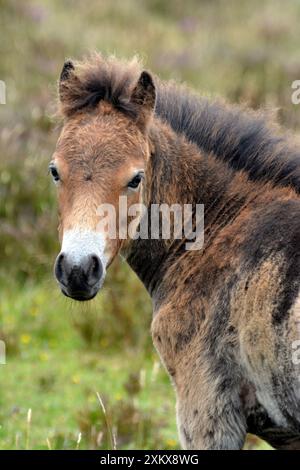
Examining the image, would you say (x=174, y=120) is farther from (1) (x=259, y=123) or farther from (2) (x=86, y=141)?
(2) (x=86, y=141)

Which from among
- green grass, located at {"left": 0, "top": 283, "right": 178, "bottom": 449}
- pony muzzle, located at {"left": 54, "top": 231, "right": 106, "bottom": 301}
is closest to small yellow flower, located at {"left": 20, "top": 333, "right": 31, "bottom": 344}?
green grass, located at {"left": 0, "top": 283, "right": 178, "bottom": 449}

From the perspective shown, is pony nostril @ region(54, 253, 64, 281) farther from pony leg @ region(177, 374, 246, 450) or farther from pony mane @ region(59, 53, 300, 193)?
pony mane @ region(59, 53, 300, 193)

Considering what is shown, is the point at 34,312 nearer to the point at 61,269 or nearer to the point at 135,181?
the point at 135,181

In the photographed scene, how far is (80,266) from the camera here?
3.65 meters

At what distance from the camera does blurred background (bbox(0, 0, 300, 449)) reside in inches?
251

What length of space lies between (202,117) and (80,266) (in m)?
1.45

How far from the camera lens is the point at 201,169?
4.55m

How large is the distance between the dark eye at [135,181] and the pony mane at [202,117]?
389 millimetres

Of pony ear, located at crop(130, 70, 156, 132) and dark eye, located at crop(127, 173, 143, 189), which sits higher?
pony ear, located at crop(130, 70, 156, 132)

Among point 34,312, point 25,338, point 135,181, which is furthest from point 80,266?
point 34,312

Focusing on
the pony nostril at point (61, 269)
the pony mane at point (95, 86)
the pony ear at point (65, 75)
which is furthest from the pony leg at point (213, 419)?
the pony ear at point (65, 75)

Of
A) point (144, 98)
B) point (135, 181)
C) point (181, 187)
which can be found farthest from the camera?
point (181, 187)
